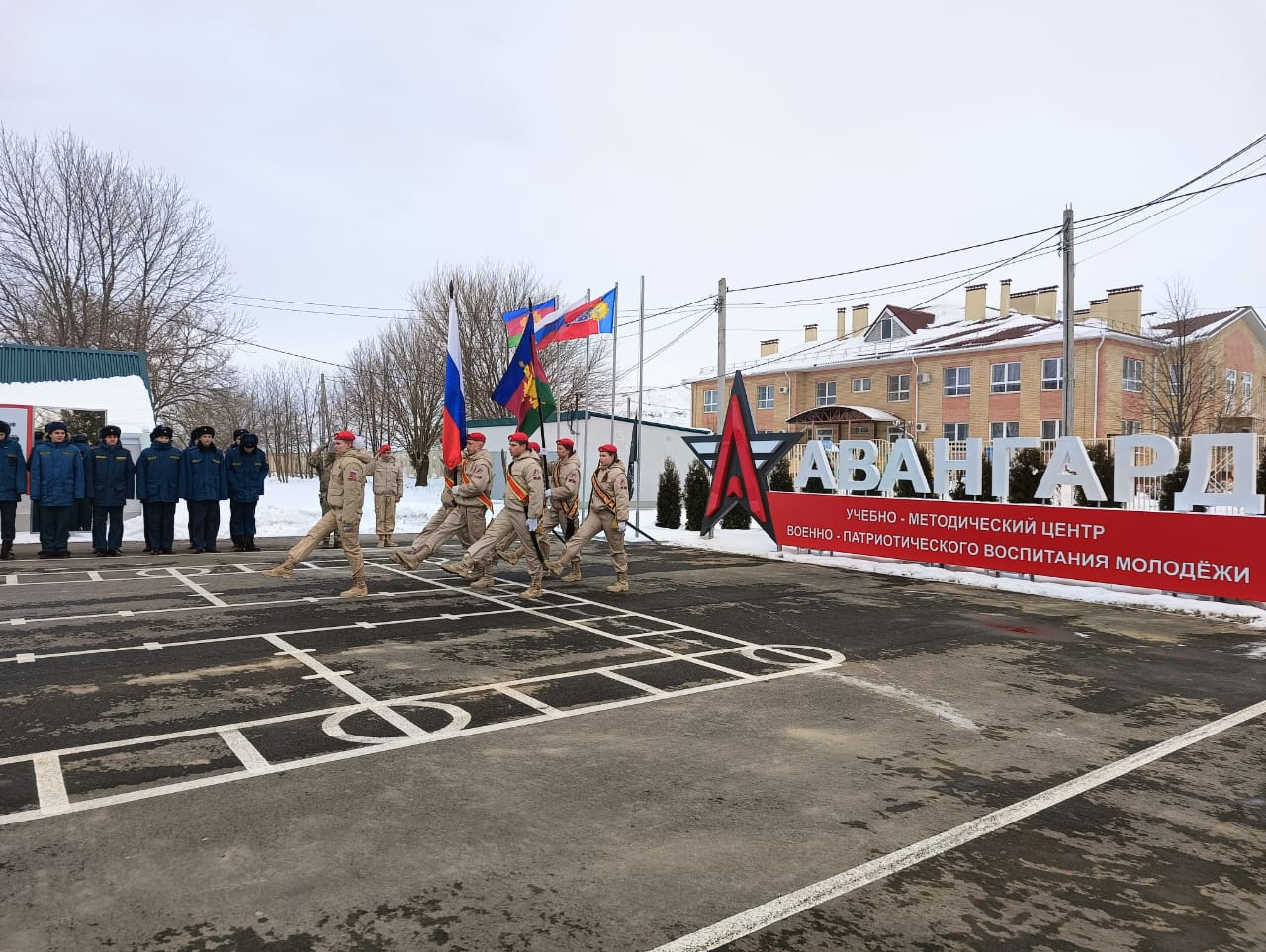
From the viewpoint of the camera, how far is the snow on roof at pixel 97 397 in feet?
61.6

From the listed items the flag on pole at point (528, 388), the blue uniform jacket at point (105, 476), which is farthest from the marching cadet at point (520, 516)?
the blue uniform jacket at point (105, 476)

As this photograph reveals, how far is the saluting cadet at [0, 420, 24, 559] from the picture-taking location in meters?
13.9

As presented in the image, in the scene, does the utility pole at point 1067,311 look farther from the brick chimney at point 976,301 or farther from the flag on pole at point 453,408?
the brick chimney at point 976,301

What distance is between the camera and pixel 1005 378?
1490 inches

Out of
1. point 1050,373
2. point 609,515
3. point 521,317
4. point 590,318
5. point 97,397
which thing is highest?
point 1050,373

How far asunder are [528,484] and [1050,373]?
3221cm

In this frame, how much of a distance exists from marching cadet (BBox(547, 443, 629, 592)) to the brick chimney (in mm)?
37874

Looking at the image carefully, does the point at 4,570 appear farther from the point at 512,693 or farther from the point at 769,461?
the point at 769,461

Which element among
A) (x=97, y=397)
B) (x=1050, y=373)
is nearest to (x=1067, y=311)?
(x=1050, y=373)

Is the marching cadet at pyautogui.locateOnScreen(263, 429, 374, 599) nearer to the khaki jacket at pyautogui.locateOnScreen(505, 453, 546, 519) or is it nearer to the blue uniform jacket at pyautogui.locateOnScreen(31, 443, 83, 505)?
the khaki jacket at pyautogui.locateOnScreen(505, 453, 546, 519)

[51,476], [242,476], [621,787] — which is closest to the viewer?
[621,787]

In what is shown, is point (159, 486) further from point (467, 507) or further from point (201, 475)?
point (467, 507)

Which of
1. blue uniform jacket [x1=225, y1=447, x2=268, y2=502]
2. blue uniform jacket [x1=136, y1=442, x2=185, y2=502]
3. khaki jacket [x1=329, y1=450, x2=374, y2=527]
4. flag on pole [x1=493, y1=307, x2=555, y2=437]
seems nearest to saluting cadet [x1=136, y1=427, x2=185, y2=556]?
blue uniform jacket [x1=136, y1=442, x2=185, y2=502]

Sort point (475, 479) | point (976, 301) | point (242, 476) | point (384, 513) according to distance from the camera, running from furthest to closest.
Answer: point (976, 301) → point (384, 513) → point (242, 476) → point (475, 479)
